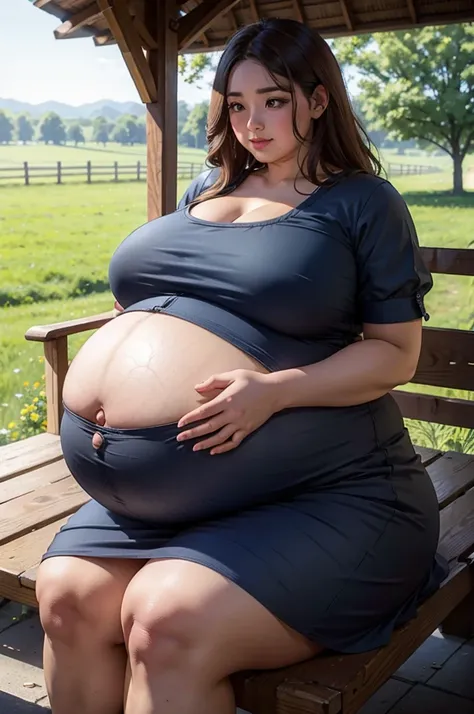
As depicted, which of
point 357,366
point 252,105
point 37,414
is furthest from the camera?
point 37,414

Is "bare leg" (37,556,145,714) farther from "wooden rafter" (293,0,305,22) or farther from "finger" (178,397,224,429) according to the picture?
"wooden rafter" (293,0,305,22)

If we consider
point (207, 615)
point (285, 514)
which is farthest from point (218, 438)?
point (207, 615)

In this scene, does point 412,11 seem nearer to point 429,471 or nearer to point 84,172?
point 429,471

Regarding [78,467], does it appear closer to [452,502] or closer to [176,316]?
[176,316]

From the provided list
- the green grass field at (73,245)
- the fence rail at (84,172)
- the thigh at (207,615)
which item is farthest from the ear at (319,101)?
the fence rail at (84,172)

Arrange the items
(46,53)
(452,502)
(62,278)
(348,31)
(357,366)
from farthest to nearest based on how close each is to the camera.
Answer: (46,53)
(62,278)
(348,31)
(452,502)
(357,366)

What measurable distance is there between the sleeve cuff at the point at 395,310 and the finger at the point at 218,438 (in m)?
0.35

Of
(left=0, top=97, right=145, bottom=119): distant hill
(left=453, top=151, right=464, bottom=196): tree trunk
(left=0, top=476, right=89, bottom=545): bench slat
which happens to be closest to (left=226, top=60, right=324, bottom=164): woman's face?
(left=0, top=476, right=89, bottom=545): bench slat

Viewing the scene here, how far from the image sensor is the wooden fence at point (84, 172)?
11586 mm

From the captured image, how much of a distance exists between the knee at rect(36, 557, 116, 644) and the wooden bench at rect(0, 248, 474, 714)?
0.89ft

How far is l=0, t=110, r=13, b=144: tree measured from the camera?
1132 cm

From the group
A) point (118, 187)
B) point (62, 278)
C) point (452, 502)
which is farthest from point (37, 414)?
point (118, 187)

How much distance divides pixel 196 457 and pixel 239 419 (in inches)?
3.9

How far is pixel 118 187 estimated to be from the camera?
1288 centimetres
